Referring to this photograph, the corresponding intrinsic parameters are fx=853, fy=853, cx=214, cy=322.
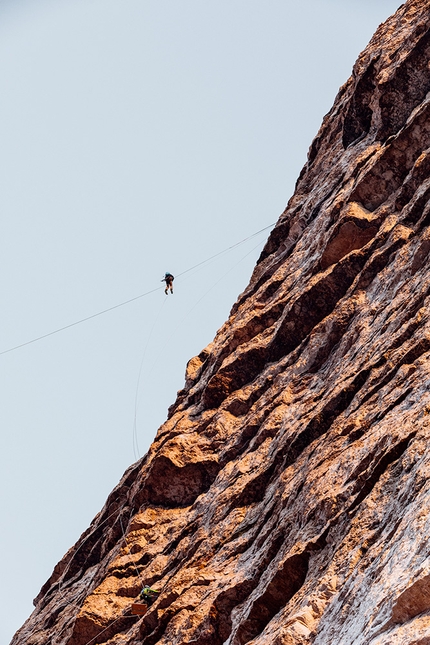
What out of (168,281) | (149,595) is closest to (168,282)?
(168,281)

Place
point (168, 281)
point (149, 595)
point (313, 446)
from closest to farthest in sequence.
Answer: point (313, 446) < point (149, 595) < point (168, 281)

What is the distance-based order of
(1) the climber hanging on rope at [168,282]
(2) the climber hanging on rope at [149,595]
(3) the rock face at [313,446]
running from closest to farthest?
(3) the rock face at [313,446]
(2) the climber hanging on rope at [149,595]
(1) the climber hanging on rope at [168,282]

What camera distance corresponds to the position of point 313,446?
556 inches

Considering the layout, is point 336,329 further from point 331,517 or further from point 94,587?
point 94,587

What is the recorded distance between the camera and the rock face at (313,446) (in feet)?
32.3

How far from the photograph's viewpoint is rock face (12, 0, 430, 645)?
984cm

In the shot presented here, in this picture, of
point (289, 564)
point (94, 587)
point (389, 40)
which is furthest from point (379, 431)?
point (389, 40)

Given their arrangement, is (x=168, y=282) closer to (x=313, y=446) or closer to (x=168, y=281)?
(x=168, y=281)

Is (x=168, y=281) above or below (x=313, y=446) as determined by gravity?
above

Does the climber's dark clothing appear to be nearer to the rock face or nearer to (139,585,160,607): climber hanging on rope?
the rock face

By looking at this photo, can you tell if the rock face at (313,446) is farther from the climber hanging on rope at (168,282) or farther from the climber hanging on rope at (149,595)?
the climber hanging on rope at (168,282)

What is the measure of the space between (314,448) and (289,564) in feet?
8.86

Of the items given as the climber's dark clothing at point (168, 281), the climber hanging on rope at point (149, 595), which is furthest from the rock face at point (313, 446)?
the climber's dark clothing at point (168, 281)

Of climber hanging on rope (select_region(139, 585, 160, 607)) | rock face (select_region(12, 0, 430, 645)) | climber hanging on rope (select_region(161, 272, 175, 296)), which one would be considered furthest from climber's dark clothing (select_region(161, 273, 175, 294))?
climber hanging on rope (select_region(139, 585, 160, 607))
